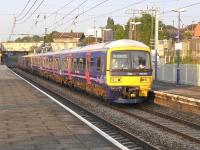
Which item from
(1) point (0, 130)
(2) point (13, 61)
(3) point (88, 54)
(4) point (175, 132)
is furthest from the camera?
(2) point (13, 61)

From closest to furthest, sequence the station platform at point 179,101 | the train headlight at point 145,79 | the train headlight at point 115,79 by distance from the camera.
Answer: the station platform at point 179,101 → the train headlight at point 115,79 → the train headlight at point 145,79

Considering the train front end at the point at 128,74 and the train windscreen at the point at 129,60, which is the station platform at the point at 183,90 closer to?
the train front end at the point at 128,74

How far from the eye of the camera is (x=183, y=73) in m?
33.9

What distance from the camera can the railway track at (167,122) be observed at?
45.4ft

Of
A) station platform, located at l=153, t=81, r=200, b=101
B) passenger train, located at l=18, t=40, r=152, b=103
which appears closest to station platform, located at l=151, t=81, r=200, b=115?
station platform, located at l=153, t=81, r=200, b=101

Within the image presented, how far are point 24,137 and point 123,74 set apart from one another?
373 inches

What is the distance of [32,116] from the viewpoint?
53.0 ft

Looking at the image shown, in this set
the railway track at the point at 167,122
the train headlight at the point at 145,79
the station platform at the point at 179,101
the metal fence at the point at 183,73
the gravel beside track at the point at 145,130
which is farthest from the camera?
the metal fence at the point at 183,73

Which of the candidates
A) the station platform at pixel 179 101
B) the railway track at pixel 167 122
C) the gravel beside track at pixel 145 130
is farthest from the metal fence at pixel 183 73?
the railway track at pixel 167 122

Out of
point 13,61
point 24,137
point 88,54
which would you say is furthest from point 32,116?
point 13,61

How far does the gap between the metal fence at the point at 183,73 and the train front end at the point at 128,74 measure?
10316mm

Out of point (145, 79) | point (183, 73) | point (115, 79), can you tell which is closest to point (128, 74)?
point (115, 79)

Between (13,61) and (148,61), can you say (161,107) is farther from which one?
(13,61)

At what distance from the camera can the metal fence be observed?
31.3 meters
